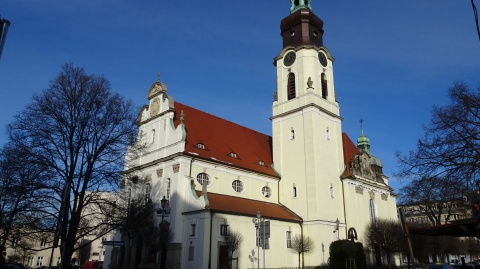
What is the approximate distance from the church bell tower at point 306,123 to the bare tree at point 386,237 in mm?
3428

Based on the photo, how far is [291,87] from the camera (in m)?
38.1

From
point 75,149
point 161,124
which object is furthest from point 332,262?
point 75,149

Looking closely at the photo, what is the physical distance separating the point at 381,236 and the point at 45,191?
26.0 meters

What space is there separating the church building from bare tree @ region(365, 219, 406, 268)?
110cm

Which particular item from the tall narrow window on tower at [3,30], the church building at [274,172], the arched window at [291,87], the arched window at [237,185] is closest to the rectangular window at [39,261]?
the church building at [274,172]

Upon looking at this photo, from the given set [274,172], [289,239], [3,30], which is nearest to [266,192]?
[274,172]

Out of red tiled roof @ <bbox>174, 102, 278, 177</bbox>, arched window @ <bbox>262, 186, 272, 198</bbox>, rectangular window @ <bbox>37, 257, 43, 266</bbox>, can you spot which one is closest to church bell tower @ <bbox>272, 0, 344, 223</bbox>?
arched window @ <bbox>262, 186, 272, 198</bbox>

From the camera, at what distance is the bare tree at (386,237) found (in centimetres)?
3244

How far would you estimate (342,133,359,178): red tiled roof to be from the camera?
118 feet

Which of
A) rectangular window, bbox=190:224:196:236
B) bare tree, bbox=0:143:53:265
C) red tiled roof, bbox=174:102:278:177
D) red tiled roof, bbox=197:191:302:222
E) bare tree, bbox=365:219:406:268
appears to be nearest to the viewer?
bare tree, bbox=0:143:53:265

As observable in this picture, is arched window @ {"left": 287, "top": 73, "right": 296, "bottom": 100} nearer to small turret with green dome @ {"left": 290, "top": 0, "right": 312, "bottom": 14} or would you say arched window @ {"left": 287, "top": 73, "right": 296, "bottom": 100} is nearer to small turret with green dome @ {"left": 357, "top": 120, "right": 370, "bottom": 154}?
small turret with green dome @ {"left": 290, "top": 0, "right": 312, "bottom": 14}

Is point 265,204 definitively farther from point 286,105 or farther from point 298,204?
point 286,105

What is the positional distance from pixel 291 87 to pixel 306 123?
4843 mm

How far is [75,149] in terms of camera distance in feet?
66.9
